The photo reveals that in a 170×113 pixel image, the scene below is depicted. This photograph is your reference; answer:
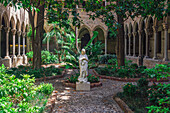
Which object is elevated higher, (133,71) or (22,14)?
(22,14)

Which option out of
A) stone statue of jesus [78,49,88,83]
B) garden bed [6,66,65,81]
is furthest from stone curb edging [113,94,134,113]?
garden bed [6,66,65,81]

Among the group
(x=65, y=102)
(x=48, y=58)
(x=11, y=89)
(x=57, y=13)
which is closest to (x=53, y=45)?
(x=48, y=58)

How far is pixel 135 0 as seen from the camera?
917cm

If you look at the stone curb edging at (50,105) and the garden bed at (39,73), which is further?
Result: the garden bed at (39,73)

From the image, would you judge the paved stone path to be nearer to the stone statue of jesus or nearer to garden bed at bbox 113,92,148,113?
garden bed at bbox 113,92,148,113

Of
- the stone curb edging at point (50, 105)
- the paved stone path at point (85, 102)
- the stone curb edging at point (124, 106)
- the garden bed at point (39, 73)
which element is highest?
the garden bed at point (39, 73)

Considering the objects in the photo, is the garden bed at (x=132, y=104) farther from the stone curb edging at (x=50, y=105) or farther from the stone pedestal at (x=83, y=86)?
the stone curb edging at (x=50, y=105)

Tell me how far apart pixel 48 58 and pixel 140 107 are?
1275cm

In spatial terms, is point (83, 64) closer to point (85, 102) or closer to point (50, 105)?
point (85, 102)

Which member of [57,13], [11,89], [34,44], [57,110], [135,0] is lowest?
[57,110]

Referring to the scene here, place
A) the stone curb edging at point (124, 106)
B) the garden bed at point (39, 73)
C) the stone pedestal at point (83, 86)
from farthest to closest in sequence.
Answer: the garden bed at point (39, 73)
the stone pedestal at point (83, 86)
the stone curb edging at point (124, 106)

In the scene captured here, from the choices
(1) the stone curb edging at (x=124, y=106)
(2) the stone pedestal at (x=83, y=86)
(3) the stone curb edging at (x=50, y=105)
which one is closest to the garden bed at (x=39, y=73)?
(2) the stone pedestal at (x=83, y=86)

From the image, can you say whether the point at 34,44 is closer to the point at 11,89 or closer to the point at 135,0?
the point at 135,0

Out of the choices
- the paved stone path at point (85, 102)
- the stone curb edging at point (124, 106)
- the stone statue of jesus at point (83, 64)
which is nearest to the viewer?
the stone curb edging at point (124, 106)
